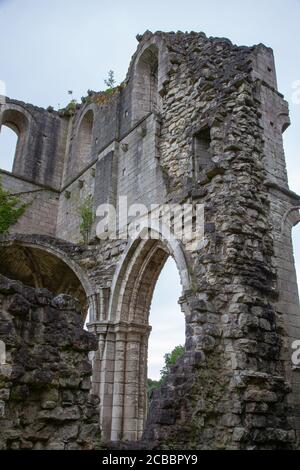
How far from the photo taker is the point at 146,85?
11258mm

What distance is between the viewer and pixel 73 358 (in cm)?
422

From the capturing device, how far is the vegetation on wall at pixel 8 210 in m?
12.1

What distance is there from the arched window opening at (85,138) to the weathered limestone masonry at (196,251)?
782 millimetres

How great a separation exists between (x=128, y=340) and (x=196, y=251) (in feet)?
8.90

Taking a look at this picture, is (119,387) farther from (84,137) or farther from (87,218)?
(84,137)

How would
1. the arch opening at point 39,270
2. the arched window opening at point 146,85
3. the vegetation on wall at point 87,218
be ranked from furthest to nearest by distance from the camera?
the arch opening at point 39,270, the arched window opening at point 146,85, the vegetation on wall at point 87,218

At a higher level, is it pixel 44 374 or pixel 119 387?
pixel 119 387

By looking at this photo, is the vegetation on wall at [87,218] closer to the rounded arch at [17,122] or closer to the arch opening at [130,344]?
the arch opening at [130,344]

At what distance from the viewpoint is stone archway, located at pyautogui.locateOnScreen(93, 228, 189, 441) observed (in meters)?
8.23

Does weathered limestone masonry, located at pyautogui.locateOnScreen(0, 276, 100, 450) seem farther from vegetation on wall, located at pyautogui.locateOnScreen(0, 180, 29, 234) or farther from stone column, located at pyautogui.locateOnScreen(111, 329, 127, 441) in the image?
vegetation on wall, located at pyautogui.locateOnScreen(0, 180, 29, 234)

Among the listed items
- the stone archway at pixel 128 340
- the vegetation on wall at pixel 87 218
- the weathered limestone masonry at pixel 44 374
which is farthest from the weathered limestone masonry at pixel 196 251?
the weathered limestone masonry at pixel 44 374

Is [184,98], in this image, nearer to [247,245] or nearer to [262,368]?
[247,245]

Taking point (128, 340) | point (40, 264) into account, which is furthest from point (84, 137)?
point (128, 340)

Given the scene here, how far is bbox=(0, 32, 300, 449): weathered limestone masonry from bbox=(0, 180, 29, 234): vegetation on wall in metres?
0.38
